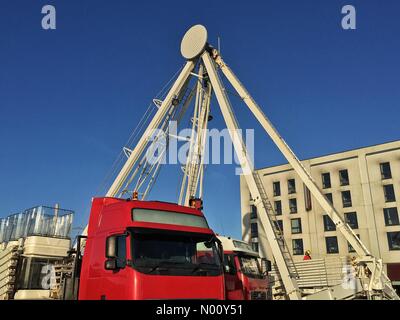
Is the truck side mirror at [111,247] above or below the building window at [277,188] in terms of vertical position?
below

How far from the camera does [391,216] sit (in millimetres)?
41375

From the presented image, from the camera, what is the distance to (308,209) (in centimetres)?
4666

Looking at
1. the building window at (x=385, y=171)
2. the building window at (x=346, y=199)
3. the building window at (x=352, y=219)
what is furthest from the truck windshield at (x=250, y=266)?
the building window at (x=385, y=171)

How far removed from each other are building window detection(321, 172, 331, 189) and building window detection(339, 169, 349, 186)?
4.70ft

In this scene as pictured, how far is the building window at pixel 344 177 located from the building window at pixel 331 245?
6.65 meters

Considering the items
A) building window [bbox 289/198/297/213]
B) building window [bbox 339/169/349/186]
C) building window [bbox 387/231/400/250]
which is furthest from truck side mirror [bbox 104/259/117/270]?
building window [bbox 289/198/297/213]

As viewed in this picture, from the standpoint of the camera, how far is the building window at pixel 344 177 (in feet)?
148

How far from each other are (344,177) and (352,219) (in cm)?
513

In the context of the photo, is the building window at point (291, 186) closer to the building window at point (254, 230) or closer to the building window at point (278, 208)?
the building window at point (278, 208)
